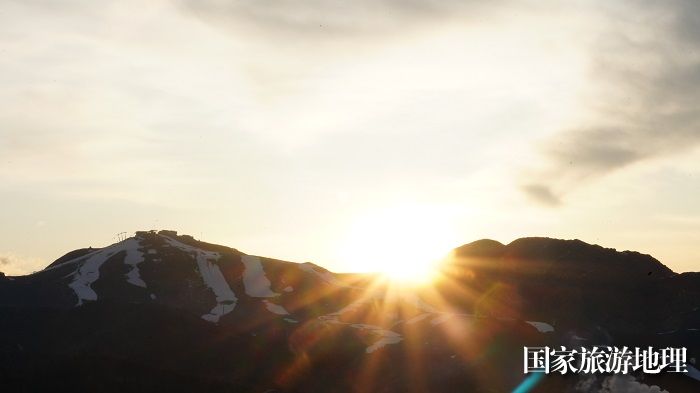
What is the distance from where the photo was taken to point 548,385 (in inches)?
7392

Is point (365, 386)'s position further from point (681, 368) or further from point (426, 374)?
point (681, 368)

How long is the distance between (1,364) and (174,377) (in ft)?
113

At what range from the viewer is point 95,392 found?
635ft

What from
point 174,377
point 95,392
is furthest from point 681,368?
point 95,392

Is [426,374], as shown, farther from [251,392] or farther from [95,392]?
[95,392]

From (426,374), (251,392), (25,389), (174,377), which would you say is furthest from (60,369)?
(426,374)

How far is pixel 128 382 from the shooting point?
632 ft

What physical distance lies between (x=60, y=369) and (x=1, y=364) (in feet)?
40.3

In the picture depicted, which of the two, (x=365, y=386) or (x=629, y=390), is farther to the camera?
(x=365, y=386)

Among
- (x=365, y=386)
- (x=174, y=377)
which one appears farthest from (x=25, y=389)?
(x=365, y=386)

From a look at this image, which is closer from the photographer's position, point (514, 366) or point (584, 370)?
point (584, 370)

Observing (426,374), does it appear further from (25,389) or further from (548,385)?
(25,389)

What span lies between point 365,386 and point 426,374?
41.0 ft

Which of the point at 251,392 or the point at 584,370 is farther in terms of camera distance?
the point at 251,392
